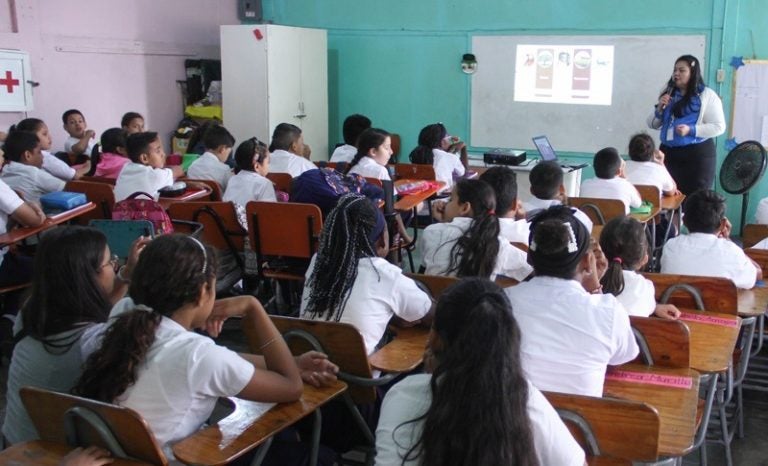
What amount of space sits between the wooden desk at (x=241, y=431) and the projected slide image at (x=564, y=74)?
6.27 meters

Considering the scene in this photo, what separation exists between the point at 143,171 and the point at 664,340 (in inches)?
125

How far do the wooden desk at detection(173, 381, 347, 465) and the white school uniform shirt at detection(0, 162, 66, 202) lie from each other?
321cm

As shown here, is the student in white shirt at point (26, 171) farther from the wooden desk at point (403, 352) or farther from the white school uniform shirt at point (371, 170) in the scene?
the wooden desk at point (403, 352)

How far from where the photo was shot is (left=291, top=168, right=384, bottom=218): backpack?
432 cm

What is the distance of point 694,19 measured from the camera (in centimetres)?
730

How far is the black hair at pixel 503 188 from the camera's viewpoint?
3770 millimetres

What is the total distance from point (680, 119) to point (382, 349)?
4.12 meters

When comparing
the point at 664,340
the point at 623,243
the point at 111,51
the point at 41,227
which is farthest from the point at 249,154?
the point at 111,51

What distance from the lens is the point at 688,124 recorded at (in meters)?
5.83

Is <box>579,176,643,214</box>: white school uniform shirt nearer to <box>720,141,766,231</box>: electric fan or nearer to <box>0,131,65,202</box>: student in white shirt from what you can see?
<box>720,141,766,231</box>: electric fan

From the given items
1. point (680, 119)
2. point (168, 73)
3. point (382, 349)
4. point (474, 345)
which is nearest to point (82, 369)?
point (382, 349)

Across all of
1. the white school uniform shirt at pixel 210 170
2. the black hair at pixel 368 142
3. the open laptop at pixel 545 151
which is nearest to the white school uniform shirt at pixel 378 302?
the black hair at pixel 368 142

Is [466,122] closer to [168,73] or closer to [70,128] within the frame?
[168,73]

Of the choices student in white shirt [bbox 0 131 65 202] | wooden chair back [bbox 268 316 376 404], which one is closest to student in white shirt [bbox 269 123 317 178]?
student in white shirt [bbox 0 131 65 202]
